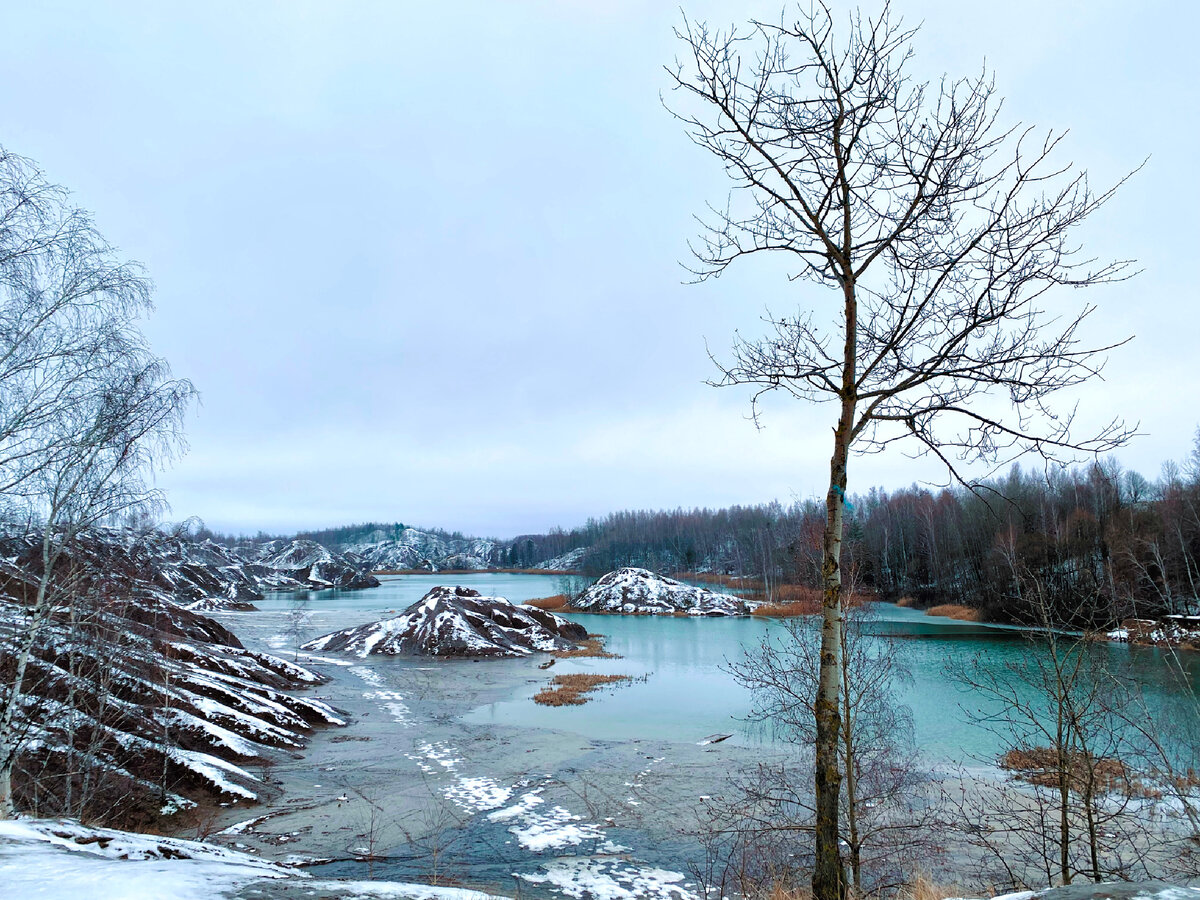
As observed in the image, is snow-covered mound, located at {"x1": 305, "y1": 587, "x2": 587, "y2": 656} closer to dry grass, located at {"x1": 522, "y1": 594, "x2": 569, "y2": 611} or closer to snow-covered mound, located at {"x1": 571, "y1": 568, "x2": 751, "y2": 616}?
snow-covered mound, located at {"x1": 571, "y1": 568, "x2": 751, "y2": 616}

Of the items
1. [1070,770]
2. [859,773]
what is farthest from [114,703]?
[1070,770]

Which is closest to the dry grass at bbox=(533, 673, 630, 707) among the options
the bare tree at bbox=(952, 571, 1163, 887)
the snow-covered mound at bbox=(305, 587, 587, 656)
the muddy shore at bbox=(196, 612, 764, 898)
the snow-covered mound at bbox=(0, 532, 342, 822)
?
the muddy shore at bbox=(196, 612, 764, 898)

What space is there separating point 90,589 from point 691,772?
17.0m

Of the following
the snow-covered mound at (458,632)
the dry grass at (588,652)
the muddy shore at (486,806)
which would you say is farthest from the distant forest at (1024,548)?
the snow-covered mound at (458,632)

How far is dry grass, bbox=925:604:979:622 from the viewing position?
61.8m

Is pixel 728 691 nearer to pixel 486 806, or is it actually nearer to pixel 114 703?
pixel 486 806

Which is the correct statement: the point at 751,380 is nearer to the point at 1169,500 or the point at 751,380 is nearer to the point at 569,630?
the point at 569,630

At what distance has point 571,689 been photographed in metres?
36.7

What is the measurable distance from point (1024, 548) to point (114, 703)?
56296mm

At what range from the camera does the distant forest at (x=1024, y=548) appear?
601 inches

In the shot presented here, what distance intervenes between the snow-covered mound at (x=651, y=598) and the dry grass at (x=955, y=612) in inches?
814

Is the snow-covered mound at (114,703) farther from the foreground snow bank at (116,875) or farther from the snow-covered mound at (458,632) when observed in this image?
the snow-covered mound at (458,632)

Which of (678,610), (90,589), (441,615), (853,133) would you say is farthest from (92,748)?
(678,610)

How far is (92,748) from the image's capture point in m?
11.2
